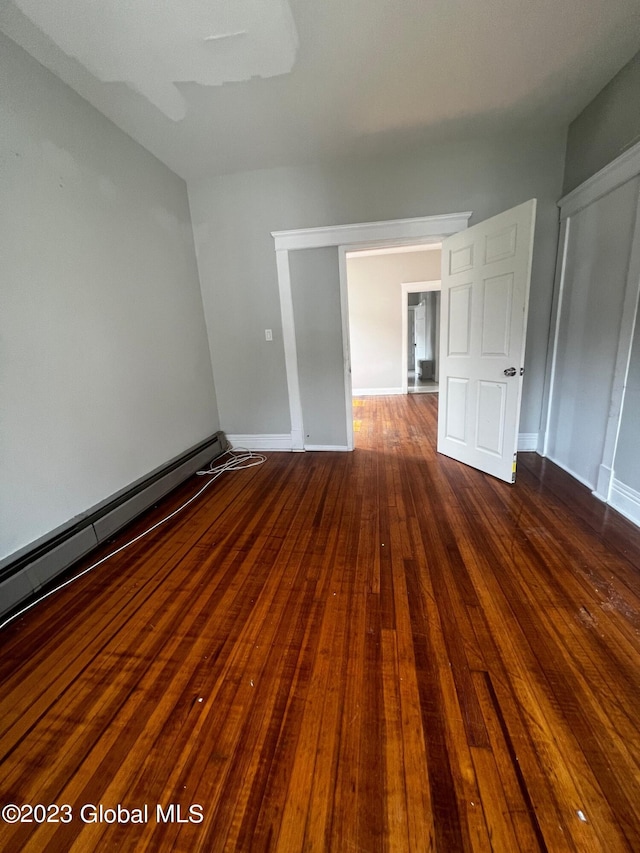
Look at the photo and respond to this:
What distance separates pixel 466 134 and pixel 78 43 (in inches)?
107

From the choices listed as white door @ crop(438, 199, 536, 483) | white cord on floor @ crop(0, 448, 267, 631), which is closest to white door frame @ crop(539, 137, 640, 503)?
white door @ crop(438, 199, 536, 483)

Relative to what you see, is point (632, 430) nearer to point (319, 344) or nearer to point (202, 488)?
point (319, 344)

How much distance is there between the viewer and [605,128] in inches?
90.6

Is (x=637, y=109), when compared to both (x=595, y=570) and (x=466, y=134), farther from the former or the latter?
(x=595, y=570)

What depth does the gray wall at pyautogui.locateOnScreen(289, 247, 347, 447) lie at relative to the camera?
10.8ft

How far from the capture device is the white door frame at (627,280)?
2.06 m

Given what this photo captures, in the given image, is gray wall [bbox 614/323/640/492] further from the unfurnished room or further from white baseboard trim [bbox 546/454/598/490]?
white baseboard trim [bbox 546/454/598/490]

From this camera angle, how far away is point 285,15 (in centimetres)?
165

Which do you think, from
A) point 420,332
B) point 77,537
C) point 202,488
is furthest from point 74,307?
point 420,332

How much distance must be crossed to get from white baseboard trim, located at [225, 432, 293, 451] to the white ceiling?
105 inches

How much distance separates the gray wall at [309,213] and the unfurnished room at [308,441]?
0.03 meters

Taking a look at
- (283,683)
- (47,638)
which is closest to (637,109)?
(283,683)

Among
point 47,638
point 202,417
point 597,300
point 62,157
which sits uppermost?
point 62,157

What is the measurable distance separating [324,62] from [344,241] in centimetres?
128
